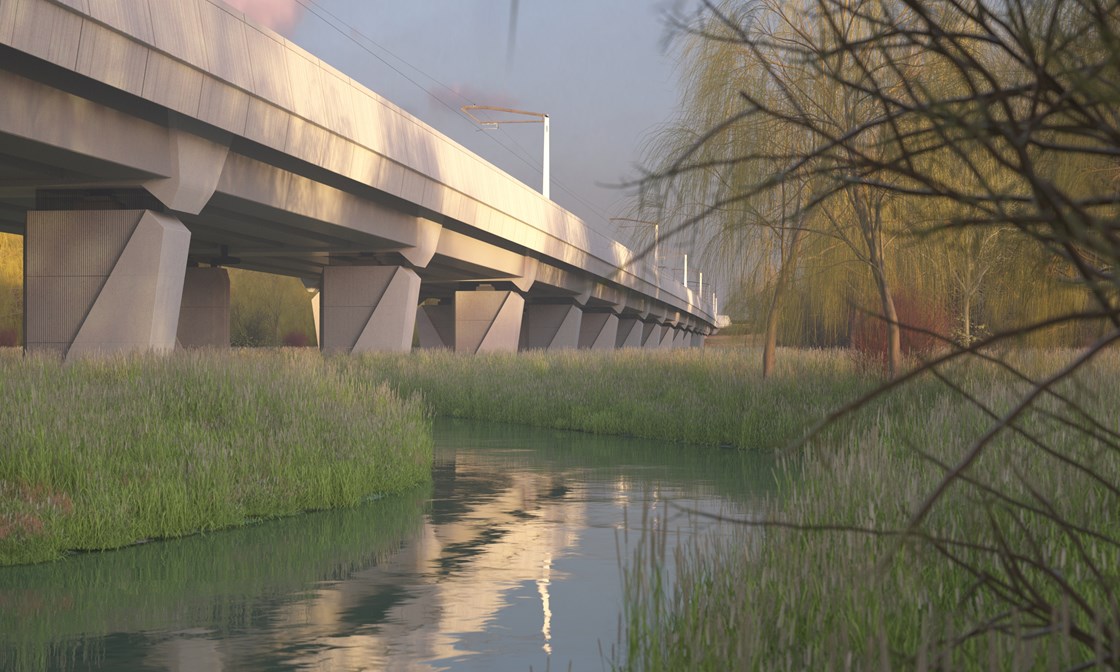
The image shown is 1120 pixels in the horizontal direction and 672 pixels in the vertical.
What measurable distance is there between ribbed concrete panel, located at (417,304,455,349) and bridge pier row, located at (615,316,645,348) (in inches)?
872

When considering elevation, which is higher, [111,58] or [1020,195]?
[111,58]

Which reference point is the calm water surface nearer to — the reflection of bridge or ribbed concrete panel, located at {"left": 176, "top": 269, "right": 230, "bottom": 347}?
the reflection of bridge

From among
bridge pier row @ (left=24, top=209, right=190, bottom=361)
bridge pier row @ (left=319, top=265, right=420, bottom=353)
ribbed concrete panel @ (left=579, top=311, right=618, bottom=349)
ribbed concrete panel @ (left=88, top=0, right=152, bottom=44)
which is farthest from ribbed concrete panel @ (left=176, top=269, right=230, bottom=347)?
ribbed concrete panel @ (left=579, top=311, right=618, bottom=349)

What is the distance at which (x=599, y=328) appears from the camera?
2835 inches

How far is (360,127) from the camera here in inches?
1017

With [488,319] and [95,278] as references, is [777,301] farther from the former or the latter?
[488,319]

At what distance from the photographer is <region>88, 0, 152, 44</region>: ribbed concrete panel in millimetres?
16000

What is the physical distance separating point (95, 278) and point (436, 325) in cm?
4273

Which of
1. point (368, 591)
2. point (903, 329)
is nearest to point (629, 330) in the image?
point (903, 329)

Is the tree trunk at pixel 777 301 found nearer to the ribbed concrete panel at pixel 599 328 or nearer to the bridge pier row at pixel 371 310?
the bridge pier row at pixel 371 310

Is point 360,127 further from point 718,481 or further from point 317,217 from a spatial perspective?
point 718,481

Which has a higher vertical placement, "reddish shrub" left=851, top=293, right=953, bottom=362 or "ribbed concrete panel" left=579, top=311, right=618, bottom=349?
"ribbed concrete panel" left=579, top=311, right=618, bottom=349

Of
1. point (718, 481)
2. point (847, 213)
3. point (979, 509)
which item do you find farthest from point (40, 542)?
point (847, 213)

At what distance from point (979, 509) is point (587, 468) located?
9.07 metres
